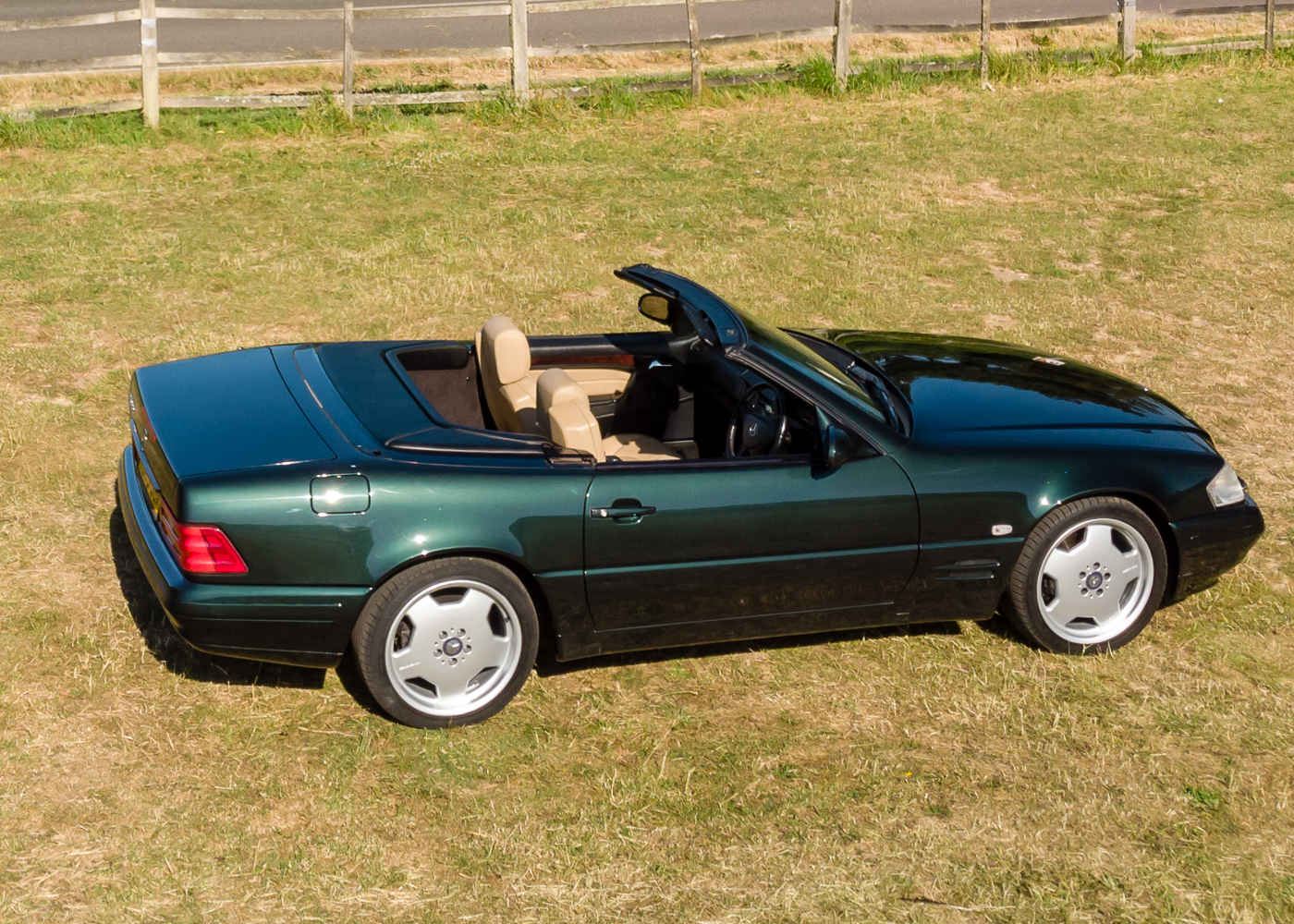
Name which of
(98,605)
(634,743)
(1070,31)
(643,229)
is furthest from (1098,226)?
(98,605)

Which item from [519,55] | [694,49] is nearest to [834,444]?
[519,55]

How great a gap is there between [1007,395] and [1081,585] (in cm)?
83

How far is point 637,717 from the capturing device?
16.2 feet

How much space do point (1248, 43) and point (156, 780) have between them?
16.1m

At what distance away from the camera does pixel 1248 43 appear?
16266 mm

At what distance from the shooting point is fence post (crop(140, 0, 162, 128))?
41.2 ft

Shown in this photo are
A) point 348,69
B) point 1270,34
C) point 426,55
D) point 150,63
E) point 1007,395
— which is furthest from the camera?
point 1270,34

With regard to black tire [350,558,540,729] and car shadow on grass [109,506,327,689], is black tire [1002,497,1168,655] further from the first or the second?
car shadow on grass [109,506,327,689]

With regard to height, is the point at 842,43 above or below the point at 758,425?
above

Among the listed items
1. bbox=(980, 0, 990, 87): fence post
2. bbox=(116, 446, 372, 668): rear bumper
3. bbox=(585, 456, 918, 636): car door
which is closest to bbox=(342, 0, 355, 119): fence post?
bbox=(980, 0, 990, 87): fence post

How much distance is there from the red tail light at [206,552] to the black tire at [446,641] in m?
0.46

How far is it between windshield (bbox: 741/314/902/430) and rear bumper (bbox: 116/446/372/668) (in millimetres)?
1824

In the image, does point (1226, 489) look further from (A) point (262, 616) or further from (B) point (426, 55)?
(B) point (426, 55)

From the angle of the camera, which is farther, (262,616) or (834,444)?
(834,444)
